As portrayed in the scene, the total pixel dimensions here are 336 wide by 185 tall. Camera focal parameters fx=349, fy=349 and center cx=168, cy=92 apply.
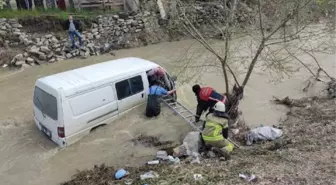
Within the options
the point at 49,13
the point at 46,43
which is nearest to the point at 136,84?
the point at 46,43

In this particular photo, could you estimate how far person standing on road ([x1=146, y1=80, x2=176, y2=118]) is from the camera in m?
9.46

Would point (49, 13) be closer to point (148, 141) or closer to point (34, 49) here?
point (34, 49)

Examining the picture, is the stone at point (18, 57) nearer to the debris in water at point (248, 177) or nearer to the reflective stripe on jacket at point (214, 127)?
Answer: the reflective stripe on jacket at point (214, 127)

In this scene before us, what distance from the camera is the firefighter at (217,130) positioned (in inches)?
300

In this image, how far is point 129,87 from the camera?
9.28 metres

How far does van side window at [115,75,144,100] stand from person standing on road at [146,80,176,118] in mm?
355

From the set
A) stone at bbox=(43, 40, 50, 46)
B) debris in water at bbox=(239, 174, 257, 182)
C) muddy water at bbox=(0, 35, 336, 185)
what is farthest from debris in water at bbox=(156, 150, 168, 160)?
stone at bbox=(43, 40, 50, 46)

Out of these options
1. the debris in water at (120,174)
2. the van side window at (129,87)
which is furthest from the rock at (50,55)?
the debris in water at (120,174)

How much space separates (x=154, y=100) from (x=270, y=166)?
3.81 metres

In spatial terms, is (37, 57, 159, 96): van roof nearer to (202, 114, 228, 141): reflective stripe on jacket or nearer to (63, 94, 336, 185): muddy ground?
(63, 94, 336, 185): muddy ground

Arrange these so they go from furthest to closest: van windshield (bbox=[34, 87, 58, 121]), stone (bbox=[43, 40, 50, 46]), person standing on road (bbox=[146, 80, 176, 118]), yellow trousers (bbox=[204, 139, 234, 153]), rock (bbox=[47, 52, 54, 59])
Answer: stone (bbox=[43, 40, 50, 46]), rock (bbox=[47, 52, 54, 59]), person standing on road (bbox=[146, 80, 176, 118]), van windshield (bbox=[34, 87, 58, 121]), yellow trousers (bbox=[204, 139, 234, 153])

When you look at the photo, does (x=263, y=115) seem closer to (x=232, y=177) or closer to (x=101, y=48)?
(x=232, y=177)

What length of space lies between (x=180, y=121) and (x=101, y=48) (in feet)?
30.3

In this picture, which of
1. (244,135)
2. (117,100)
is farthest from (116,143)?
(244,135)
